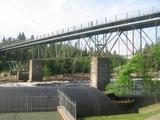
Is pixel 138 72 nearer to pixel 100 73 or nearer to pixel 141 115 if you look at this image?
pixel 141 115

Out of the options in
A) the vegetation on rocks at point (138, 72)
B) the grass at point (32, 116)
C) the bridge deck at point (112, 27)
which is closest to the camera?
the grass at point (32, 116)

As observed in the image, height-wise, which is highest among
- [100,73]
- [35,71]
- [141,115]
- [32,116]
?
[35,71]

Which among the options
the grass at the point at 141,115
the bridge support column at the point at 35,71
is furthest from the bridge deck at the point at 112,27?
the grass at the point at 141,115

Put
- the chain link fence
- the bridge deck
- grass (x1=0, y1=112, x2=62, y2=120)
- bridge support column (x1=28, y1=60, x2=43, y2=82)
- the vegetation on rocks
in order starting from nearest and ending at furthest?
grass (x1=0, y1=112, x2=62, y2=120) < the chain link fence < the vegetation on rocks < the bridge deck < bridge support column (x1=28, y1=60, x2=43, y2=82)

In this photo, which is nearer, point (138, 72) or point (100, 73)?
point (138, 72)

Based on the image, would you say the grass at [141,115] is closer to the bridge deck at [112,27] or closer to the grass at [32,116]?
the grass at [32,116]

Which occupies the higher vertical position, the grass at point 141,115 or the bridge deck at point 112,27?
the bridge deck at point 112,27

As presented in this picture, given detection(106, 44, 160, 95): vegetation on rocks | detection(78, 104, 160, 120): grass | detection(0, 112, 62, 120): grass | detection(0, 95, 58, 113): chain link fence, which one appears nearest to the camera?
detection(0, 112, 62, 120): grass

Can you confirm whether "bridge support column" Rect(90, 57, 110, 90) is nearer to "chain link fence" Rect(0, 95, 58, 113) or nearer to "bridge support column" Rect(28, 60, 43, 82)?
"chain link fence" Rect(0, 95, 58, 113)

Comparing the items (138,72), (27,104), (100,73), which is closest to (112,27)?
(100,73)

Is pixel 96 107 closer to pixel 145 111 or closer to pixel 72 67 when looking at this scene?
pixel 145 111

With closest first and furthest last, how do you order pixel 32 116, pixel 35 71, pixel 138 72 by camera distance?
1. pixel 32 116
2. pixel 138 72
3. pixel 35 71

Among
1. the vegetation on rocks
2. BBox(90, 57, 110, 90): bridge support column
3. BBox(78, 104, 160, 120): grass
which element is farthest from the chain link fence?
BBox(90, 57, 110, 90): bridge support column

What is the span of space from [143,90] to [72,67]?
89.0 metres
